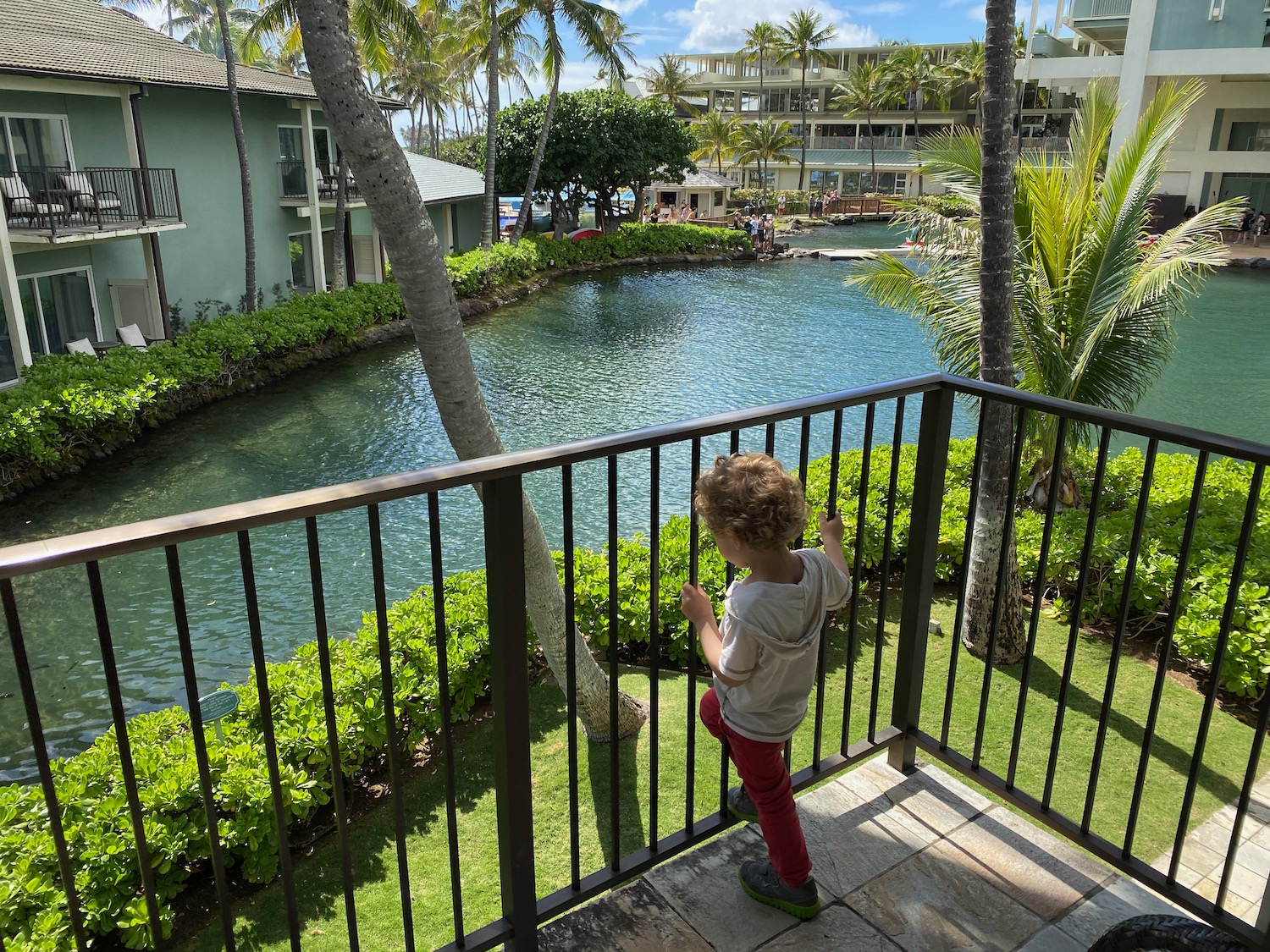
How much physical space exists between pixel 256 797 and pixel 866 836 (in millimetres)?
2532

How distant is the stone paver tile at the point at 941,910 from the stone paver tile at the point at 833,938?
0.10 feet

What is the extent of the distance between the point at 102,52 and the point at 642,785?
17489mm

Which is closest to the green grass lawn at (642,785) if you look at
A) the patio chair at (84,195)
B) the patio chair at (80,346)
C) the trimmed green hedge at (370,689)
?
the trimmed green hedge at (370,689)

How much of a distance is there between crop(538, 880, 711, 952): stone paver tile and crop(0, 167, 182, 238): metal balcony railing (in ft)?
48.0

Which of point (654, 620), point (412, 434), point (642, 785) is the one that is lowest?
point (412, 434)

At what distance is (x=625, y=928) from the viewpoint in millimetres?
2248

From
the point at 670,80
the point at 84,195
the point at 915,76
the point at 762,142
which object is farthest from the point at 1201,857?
the point at 670,80

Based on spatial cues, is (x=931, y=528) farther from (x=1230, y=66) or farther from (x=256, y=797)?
(x=1230, y=66)

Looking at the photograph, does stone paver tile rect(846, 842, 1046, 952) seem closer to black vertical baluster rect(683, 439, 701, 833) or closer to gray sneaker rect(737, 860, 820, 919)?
gray sneaker rect(737, 860, 820, 919)

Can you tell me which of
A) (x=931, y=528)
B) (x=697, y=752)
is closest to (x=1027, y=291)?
(x=697, y=752)

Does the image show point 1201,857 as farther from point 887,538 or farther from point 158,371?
point 158,371

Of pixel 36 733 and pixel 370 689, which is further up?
pixel 36 733

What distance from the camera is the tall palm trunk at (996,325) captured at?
534 cm

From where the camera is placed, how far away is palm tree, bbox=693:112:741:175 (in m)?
47.9
